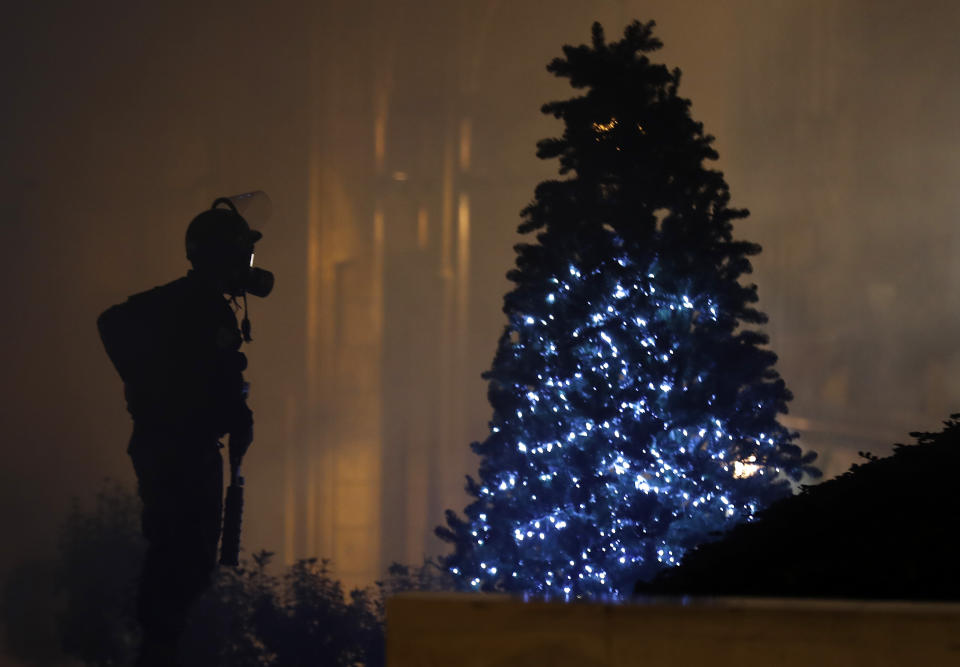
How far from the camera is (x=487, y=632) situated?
1.27 m

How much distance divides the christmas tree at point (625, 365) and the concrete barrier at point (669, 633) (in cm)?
251

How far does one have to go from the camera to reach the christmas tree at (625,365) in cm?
379

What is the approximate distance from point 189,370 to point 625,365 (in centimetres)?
184

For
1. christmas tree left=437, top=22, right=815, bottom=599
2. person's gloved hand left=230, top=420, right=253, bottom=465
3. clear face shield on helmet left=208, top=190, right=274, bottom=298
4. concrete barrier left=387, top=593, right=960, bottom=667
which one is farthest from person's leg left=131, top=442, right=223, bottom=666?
concrete barrier left=387, top=593, right=960, bottom=667

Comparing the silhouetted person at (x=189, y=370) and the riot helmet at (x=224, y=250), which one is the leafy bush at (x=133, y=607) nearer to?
the silhouetted person at (x=189, y=370)

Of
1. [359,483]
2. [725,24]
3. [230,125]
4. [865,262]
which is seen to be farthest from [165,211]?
[865,262]

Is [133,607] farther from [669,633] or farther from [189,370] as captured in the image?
[669,633]

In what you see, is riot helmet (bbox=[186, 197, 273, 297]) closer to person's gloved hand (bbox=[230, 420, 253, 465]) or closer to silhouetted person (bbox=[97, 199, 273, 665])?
silhouetted person (bbox=[97, 199, 273, 665])

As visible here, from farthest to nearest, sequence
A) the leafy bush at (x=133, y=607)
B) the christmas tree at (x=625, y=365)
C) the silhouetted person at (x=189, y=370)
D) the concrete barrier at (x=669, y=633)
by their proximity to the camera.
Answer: the leafy bush at (x=133, y=607) → the silhouetted person at (x=189, y=370) → the christmas tree at (x=625, y=365) → the concrete barrier at (x=669, y=633)

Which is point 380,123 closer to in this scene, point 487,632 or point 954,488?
point 954,488

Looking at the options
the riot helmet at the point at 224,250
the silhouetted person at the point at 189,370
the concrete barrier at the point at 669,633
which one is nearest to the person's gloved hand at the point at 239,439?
the silhouetted person at the point at 189,370

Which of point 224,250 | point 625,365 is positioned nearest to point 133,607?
point 224,250

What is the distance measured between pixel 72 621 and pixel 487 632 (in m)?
4.23

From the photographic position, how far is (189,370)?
3.94 meters
